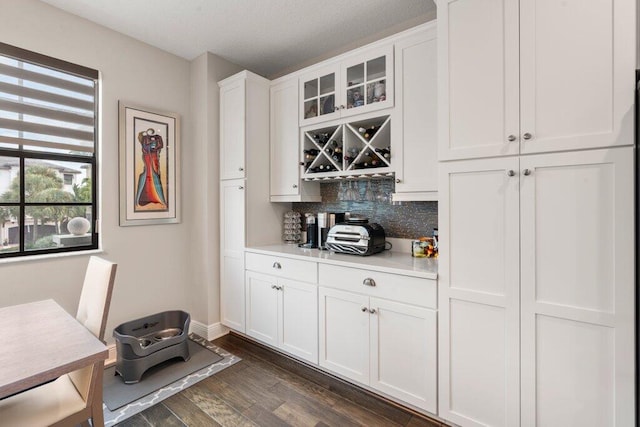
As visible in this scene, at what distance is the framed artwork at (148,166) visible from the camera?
2.63 m

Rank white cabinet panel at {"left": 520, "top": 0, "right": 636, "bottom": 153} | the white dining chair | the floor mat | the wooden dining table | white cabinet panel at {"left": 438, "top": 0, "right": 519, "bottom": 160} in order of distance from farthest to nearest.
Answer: the floor mat → white cabinet panel at {"left": 438, "top": 0, "right": 519, "bottom": 160} → white cabinet panel at {"left": 520, "top": 0, "right": 636, "bottom": 153} → the white dining chair → the wooden dining table

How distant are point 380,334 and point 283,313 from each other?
850 mm

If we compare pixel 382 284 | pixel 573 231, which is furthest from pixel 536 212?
pixel 382 284

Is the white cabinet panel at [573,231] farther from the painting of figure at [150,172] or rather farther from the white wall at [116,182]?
the painting of figure at [150,172]

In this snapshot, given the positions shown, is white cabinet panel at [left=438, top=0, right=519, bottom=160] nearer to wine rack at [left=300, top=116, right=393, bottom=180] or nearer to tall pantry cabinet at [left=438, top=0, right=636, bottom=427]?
tall pantry cabinet at [left=438, top=0, right=636, bottom=427]

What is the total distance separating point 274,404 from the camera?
197cm

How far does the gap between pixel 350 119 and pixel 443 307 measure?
150 centimetres

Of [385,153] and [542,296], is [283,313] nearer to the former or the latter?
[385,153]

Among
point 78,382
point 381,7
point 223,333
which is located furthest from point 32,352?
point 381,7

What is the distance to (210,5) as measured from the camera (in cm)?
223

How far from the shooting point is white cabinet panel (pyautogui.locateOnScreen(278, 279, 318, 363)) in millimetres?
2273

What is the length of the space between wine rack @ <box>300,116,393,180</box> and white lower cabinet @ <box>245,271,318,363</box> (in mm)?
944

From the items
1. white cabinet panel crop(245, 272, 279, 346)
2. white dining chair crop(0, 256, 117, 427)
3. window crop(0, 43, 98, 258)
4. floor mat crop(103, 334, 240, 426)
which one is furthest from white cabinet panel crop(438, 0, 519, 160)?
window crop(0, 43, 98, 258)

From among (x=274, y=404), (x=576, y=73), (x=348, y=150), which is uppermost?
(x=576, y=73)
